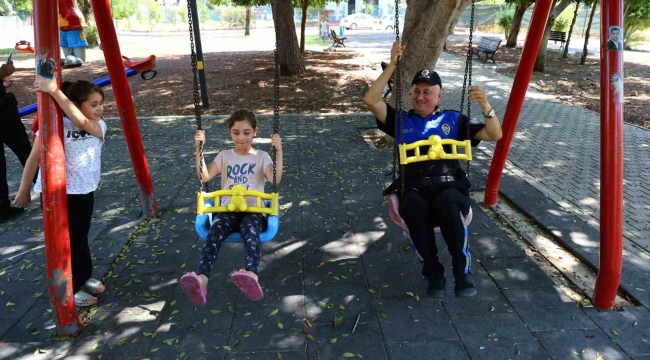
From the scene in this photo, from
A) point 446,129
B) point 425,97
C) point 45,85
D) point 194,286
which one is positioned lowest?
point 194,286

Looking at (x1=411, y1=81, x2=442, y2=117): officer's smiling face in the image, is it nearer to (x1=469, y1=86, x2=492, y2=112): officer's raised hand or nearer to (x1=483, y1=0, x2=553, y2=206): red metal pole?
(x1=469, y1=86, x2=492, y2=112): officer's raised hand

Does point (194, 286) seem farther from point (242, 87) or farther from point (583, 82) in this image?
point (583, 82)

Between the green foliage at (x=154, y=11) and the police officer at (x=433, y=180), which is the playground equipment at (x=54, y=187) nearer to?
the police officer at (x=433, y=180)

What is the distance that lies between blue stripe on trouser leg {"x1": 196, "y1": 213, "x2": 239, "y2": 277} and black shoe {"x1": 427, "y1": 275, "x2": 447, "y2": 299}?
1.40m

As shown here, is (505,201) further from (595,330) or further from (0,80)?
(0,80)

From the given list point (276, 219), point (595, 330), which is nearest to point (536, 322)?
point (595, 330)

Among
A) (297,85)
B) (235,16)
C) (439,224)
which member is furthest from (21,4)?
(439,224)

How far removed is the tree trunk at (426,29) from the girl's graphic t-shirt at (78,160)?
13.7 ft

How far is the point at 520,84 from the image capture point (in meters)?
4.08

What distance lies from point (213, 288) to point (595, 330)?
8.36 ft

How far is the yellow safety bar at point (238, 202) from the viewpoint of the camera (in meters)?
3.01

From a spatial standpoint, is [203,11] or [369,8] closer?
[203,11]

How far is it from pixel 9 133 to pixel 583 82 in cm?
1399

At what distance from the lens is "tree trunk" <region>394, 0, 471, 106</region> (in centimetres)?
544
